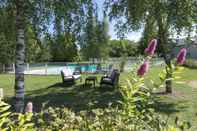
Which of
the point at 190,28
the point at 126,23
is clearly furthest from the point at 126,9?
the point at 190,28

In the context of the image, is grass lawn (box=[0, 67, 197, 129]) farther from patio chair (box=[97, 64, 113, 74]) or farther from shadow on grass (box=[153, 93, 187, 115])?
patio chair (box=[97, 64, 113, 74])

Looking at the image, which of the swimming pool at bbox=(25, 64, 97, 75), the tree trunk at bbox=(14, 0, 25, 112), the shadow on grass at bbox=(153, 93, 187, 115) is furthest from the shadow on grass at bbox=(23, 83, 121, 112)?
the swimming pool at bbox=(25, 64, 97, 75)

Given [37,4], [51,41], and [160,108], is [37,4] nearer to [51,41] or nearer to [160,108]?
[51,41]

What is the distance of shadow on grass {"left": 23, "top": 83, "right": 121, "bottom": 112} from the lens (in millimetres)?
15500

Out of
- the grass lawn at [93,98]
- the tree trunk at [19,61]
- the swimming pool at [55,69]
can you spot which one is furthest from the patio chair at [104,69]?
the tree trunk at [19,61]

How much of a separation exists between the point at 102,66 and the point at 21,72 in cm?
2192

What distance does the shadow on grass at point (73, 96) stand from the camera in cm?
1550

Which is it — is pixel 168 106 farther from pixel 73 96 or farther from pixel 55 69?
pixel 55 69

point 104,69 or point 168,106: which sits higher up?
point 104,69

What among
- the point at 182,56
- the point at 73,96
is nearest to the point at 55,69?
the point at 73,96

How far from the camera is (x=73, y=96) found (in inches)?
690

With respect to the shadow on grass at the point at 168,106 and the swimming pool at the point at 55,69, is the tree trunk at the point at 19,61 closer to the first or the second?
the shadow on grass at the point at 168,106

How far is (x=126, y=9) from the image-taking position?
1770 centimetres

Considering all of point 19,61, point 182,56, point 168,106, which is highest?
point 182,56
